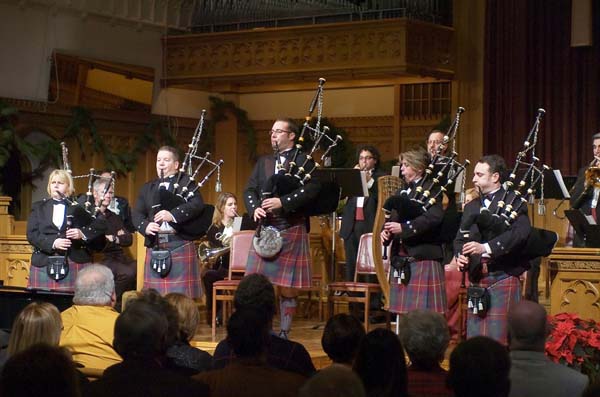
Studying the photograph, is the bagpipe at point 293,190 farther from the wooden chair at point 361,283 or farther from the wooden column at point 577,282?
the wooden column at point 577,282

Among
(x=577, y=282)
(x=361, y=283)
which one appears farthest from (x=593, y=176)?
(x=361, y=283)

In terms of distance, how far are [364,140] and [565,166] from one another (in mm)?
2717

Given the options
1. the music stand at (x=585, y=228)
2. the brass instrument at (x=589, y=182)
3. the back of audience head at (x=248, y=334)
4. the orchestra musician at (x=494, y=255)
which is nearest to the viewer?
the back of audience head at (x=248, y=334)

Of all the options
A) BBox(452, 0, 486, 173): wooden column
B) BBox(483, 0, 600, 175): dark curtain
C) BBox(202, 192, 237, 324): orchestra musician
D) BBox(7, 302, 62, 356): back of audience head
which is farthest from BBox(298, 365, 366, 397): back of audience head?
BBox(452, 0, 486, 173): wooden column

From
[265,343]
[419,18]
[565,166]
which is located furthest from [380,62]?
[265,343]

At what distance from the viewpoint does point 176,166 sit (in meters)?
8.27

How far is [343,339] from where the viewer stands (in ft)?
15.2

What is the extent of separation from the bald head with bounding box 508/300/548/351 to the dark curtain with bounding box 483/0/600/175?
8.63m

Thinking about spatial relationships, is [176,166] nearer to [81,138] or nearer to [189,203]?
[189,203]

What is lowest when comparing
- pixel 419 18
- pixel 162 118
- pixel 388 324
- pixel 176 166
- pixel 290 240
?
pixel 388 324

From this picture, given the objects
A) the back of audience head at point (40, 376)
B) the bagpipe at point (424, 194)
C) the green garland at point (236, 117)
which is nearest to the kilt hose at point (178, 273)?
the bagpipe at point (424, 194)

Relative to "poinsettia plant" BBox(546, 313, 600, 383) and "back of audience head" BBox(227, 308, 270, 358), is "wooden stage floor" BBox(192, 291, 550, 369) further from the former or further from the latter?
"back of audience head" BBox(227, 308, 270, 358)

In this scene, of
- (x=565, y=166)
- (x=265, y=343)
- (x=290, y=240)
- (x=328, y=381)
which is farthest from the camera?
(x=565, y=166)

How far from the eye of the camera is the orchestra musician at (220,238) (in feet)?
34.2
